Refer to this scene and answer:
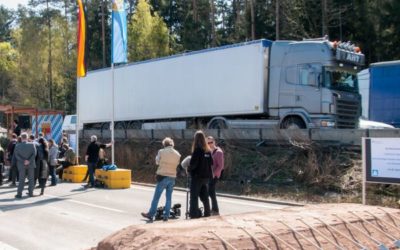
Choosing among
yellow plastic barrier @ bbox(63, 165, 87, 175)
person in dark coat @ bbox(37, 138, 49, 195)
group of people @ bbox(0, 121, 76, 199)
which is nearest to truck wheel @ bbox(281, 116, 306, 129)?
yellow plastic barrier @ bbox(63, 165, 87, 175)

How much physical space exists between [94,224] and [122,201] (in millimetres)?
3798

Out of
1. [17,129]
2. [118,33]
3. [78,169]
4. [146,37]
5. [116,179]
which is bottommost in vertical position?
[116,179]

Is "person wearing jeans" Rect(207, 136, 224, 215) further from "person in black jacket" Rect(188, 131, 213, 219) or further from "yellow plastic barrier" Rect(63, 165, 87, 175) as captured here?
"yellow plastic barrier" Rect(63, 165, 87, 175)

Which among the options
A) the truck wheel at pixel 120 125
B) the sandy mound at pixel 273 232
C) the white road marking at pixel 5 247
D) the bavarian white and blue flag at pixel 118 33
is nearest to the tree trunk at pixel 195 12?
the truck wheel at pixel 120 125

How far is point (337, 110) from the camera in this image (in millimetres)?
18875

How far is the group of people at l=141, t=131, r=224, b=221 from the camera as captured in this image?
10.7m

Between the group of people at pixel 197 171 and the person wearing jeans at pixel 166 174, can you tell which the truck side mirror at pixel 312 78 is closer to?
the group of people at pixel 197 171

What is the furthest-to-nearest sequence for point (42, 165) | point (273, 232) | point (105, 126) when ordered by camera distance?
point (105, 126), point (42, 165), point (273, 232)

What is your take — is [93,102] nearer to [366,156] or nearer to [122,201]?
[122,201]

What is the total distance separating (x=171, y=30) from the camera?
60.8 m

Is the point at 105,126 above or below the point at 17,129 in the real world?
above

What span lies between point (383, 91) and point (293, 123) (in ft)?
15.2

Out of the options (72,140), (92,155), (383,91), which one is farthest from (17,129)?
(383,91)

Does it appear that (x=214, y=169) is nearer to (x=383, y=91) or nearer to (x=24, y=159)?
(x=24, y=159)
